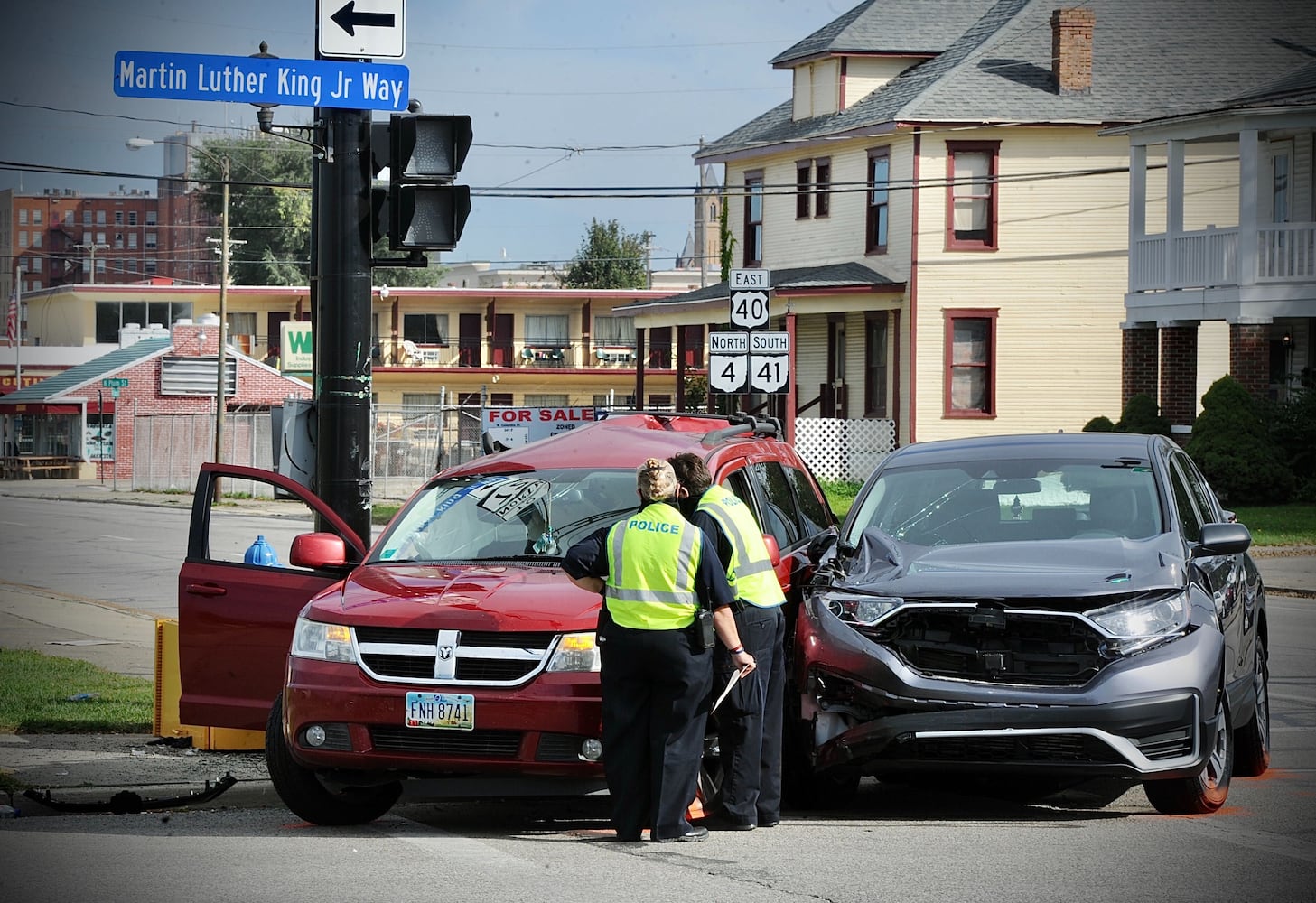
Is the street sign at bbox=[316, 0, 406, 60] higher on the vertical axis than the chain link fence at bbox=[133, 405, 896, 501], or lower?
higher

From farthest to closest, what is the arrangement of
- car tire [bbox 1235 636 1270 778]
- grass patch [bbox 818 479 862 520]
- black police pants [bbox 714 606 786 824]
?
grass patch [bbox 818 479 862 520], car tire [bbox 1235 636 1270 778], black police pants [bbox 714 606 786 824]

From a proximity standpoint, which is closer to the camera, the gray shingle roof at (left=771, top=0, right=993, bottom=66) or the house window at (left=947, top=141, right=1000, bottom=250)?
the house window at (left=947, top=141, right=1000, bottom=250)

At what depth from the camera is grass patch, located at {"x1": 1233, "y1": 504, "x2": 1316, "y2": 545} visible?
2453 cm

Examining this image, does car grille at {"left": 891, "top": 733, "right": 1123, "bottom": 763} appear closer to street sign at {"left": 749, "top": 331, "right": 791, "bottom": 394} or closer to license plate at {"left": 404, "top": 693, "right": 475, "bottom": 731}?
license plate at {"left": 404, "top": 693, "right": 475, "bottom": 731}

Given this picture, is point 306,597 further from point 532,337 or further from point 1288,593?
point 532,337

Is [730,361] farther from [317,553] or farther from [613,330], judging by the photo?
[613,330]

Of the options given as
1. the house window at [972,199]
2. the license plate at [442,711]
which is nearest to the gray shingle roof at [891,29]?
the house window at [972,199]

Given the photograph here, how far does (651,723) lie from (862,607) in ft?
4.04

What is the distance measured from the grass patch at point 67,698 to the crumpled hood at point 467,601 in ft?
12.4

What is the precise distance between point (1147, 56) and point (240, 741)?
112 ft

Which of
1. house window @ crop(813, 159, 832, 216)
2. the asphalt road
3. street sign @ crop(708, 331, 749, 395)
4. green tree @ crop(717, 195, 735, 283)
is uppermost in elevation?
house window @ crop(813, 159, 832, 216)

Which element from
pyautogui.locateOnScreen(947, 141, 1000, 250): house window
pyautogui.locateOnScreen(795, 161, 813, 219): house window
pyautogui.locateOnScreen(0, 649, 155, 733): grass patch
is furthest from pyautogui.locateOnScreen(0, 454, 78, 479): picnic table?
pyautogui.locateOnScreen(0, 649, 155, 733): grass patch

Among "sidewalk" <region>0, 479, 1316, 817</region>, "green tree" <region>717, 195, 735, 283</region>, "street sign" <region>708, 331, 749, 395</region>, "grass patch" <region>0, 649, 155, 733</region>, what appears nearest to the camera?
"sidewalk" <region>0, 479, 1316, 817</region>

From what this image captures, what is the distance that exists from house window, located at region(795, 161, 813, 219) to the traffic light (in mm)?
31049
